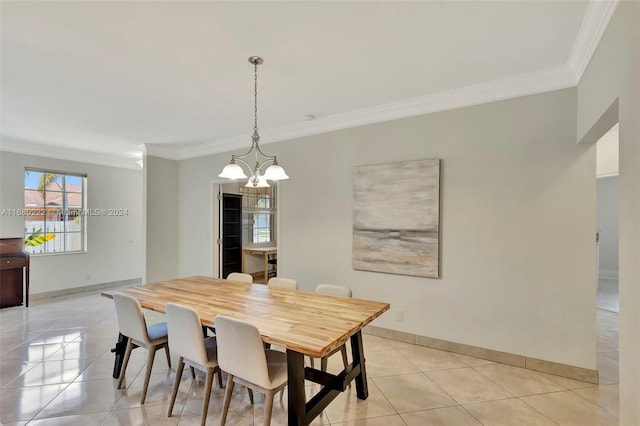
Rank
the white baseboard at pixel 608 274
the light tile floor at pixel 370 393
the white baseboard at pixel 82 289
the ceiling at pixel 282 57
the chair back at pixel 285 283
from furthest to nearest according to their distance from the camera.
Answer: the white baseboard at pixel 608 274, the white baseboard at pixel 82 289, the chair back at pixel 285 283, the light tile floor at pixel 370 393, the ceiling at pixel 282 57

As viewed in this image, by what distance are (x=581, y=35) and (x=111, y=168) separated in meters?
7.13

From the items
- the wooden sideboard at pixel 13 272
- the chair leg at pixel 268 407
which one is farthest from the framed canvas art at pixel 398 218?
the wooden sideboard at pixel 13 272

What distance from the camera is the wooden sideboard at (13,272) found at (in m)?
4.54

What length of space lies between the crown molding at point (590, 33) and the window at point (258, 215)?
595 cm

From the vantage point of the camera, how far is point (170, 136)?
179 inches

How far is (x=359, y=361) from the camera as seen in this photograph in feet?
7.52

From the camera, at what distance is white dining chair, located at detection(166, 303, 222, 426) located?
1964 millimetres

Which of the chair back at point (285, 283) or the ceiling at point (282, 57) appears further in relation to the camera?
the chair back at point (285, 283)

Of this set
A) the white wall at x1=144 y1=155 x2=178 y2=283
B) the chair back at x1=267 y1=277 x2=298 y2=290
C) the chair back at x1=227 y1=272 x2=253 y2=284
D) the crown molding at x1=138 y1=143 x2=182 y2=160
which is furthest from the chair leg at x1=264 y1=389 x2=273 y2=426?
the crown molding at x1=138 y1=143 x2=182 y2=160

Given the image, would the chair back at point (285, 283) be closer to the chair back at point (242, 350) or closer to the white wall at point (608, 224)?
the chair back at point (242, 350)

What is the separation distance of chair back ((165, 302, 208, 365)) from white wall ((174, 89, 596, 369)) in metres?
2.02

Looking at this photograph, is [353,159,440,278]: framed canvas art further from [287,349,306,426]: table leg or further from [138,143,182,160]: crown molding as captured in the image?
[138,143,182,160]: crown molding

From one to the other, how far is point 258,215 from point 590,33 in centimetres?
657

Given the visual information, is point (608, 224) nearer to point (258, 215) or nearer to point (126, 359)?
point (258, 215)
